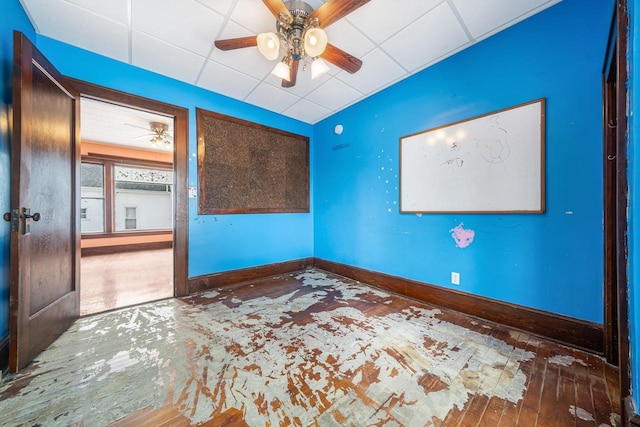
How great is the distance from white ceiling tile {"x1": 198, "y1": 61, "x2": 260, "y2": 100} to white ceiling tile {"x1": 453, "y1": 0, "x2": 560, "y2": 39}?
226 cm

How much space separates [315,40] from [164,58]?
73.0 inches

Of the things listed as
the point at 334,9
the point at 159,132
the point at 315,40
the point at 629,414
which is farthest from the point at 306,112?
the point at 629,414

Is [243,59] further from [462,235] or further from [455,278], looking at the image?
[455,278]

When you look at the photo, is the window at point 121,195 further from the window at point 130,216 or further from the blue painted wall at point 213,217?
the blue painted wall at point 213,217

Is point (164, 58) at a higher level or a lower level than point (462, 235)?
higher

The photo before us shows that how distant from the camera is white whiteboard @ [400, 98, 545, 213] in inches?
76.7

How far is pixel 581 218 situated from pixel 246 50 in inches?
131

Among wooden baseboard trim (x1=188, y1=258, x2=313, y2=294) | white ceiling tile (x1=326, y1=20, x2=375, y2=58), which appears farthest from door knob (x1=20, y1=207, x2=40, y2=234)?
white ceiling tile (x1=326, y1=20, x2=375, y2=58)

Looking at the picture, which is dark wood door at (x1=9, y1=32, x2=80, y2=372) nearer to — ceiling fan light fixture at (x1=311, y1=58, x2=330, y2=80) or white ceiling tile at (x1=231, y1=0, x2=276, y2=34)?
white ceiling tile at (x1=231, y1=0, x2=276, y2=34)

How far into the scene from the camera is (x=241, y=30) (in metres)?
2.11

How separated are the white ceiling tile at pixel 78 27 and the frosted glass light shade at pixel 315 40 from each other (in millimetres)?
1728

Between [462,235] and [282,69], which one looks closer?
[282,69]

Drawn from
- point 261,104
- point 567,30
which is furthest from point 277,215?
point 567,30

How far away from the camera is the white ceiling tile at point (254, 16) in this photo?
184 centimetres
